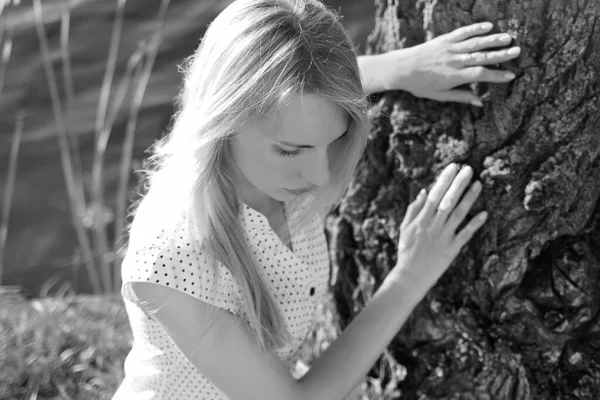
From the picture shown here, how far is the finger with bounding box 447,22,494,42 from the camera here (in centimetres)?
183

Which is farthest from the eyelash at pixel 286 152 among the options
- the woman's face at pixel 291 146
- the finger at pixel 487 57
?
the finger at pixel 487 57

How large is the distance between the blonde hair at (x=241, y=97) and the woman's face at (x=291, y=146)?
2 centimetres

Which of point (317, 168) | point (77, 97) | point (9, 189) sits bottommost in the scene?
point (77, 97)

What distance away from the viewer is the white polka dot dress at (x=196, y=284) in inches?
66.4

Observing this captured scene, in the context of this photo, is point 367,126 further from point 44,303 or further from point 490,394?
point 44,303

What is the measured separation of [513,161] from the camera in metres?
1.90

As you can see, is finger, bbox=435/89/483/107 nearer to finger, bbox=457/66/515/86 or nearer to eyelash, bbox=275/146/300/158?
finger, bbox=457/66/515/86

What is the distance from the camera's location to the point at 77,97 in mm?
5113

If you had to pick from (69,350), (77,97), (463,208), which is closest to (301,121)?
(463,208)

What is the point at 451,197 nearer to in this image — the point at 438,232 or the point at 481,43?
the point at 438,232

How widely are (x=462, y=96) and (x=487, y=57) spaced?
0.11 m

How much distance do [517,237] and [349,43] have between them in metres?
0.60

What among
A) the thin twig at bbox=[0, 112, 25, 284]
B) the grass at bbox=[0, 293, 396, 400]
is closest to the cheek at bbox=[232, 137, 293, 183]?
the grass at bbox=[0, 293, 396, 400]

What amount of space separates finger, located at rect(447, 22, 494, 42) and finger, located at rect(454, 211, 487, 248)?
384 mm
